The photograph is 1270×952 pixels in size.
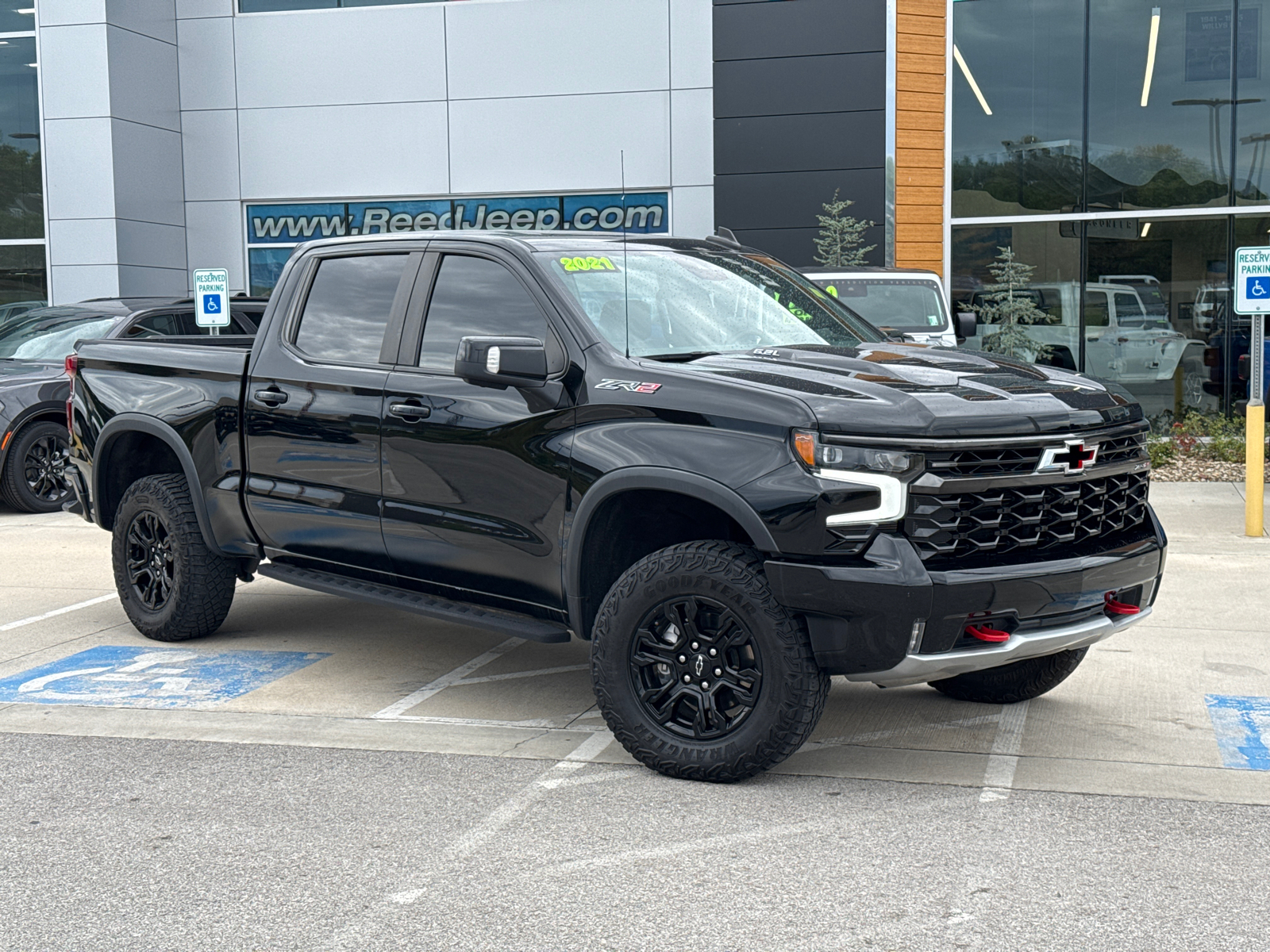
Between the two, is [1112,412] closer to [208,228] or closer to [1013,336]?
[1013,336]

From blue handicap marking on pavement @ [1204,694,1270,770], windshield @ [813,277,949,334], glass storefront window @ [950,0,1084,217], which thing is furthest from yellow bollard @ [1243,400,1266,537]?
glass storefront window @ [950,0,1084,217]

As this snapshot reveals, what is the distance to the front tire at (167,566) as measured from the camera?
666 centimetres

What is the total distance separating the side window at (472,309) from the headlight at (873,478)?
1.41 m

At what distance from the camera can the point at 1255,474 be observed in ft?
32.4

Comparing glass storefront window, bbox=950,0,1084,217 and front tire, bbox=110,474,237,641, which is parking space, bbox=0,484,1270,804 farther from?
glass storefront window, bbox=950,0,1084,217

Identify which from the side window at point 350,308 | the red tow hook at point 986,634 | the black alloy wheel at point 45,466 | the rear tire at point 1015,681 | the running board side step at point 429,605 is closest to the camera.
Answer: the red tow hook at point 986,634

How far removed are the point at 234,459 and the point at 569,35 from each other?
14.3m

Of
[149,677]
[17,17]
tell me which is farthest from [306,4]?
[149,677]

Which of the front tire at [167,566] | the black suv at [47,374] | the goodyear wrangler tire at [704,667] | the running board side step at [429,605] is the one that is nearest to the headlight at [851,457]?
the goodyear wrangler tire at [704,667]

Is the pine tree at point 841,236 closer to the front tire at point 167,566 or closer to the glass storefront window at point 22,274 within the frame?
the glass storefront window at point 22,274

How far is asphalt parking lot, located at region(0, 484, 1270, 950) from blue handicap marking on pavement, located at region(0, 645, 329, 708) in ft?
0.08

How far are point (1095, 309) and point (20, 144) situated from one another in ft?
49.4

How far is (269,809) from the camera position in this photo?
4586 mm

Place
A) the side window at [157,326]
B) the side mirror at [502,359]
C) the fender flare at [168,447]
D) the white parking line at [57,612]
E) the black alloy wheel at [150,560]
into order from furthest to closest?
the side window at [157,326] < the white parking line at [57,612] < the black alloy wheel at [150,560] < the fender flare at [168,447] < the side mirror at [502,359]
